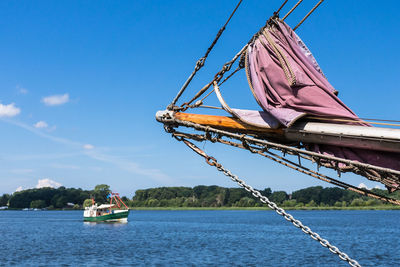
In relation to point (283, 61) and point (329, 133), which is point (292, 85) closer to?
point (283, 61)

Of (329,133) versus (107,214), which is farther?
(107,214)

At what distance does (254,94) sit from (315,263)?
27.1 m

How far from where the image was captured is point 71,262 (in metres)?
34.1

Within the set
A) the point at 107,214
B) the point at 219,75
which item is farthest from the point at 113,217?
the point at 219,75

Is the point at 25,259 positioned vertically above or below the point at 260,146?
below

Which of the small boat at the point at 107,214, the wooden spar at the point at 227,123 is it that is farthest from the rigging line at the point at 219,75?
→ the small boat at the point at 107,214

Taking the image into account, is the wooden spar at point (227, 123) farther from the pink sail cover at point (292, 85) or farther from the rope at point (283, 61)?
the rope at point (283, 61)

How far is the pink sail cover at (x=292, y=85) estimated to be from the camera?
6.02 m

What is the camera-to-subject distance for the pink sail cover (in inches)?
237

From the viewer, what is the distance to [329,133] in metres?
5.85

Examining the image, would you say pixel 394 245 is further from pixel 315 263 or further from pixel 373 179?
pixel 373 179

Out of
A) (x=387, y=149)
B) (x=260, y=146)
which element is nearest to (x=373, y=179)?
(x=387, y=149)

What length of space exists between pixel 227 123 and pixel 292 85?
124 cm

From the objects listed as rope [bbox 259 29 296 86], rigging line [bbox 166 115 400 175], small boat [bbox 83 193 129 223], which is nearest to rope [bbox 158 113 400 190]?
rigging line [bbox 166 115 400 175]
